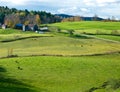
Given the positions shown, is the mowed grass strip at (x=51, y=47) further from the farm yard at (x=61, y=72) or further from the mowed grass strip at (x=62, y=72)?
the mowed grass strip at (x=62, y=72)

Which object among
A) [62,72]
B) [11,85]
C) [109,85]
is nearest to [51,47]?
[62,72]

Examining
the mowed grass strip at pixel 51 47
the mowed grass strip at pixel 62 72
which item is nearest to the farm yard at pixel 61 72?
the mowed grass strip at pixel 62 72

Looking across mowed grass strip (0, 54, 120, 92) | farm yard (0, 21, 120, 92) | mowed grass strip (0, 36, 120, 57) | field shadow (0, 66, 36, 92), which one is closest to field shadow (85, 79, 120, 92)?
farm yard (0, 21, 120, 92)

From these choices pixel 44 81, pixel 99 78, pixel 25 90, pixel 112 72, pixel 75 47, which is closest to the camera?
pixel 25 90

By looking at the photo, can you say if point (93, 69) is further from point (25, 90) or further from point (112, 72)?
point (25, 90)

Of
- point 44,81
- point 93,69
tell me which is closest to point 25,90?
point 44,81

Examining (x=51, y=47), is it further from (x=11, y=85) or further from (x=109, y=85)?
(x=11, y=85)
